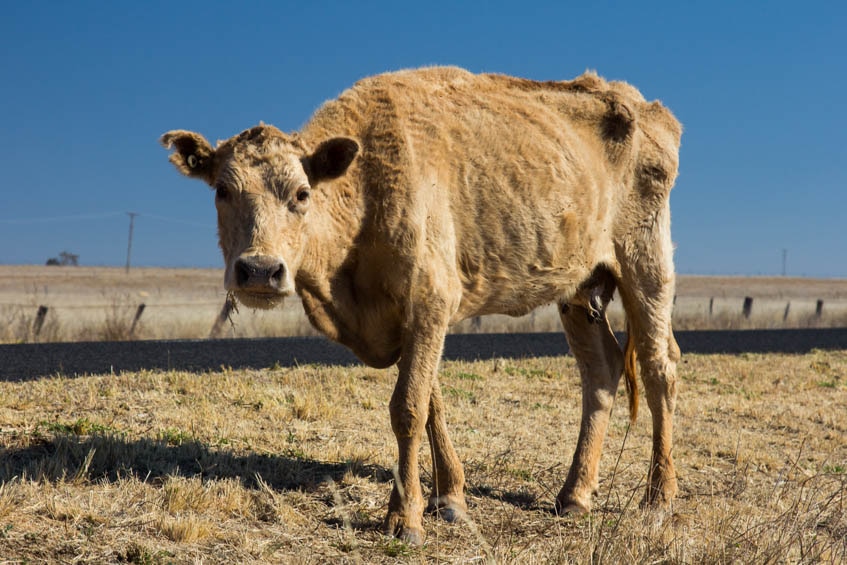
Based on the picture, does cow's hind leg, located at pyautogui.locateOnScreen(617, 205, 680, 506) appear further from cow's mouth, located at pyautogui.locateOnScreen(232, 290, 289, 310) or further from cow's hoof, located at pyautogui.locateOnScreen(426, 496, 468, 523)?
cow's mouth, located at pyautogui.locateOnScreen(232, 290, 289, 310)

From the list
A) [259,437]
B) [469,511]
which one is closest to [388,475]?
[469,511]

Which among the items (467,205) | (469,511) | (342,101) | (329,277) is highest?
(342,101)

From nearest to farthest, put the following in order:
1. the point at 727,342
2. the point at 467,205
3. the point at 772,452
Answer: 1. the point at 467,205
2. the point at 772,452
3. the point at 727,342

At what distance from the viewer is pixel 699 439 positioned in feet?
31.9

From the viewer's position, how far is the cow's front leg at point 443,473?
6.40m

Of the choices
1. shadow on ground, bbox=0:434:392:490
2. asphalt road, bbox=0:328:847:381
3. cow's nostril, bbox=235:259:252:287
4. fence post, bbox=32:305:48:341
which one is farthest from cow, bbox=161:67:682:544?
fence post, bbox=32:305:48:341

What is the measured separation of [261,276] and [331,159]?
3.58 ft

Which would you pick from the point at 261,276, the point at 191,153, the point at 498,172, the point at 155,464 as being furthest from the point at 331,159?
the point at 155,464

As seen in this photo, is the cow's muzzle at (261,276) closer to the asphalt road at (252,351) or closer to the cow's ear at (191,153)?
the cow's ear at (191,153)

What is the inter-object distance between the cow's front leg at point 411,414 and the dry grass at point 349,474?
0.19 metres

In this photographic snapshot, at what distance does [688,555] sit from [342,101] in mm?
3933

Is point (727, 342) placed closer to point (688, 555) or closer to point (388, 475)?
point (388, 475)

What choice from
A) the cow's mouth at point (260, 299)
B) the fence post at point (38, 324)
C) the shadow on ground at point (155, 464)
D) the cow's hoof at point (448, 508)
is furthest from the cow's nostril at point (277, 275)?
the fence post at point (38, 324)

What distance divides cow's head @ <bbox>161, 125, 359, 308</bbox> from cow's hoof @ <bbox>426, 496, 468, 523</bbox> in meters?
2.06
